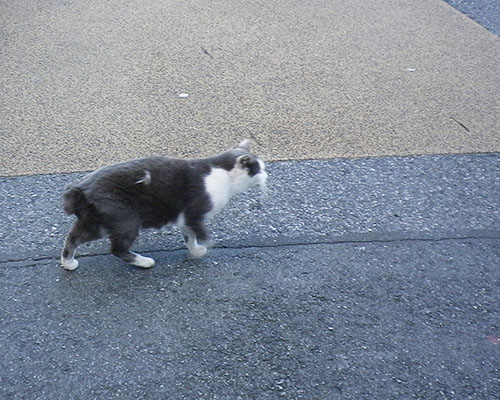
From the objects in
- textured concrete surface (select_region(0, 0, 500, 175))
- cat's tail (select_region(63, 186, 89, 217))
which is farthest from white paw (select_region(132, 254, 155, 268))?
textured concrete surface (select_region(0, 0, 500, 175))

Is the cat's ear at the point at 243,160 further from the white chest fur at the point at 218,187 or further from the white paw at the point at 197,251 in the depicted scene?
the white paw at the point at 197,251

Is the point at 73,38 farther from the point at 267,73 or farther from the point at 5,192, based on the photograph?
the point at 5,192

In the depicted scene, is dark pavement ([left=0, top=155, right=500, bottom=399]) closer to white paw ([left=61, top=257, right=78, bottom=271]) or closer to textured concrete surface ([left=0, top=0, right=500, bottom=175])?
white paw ([left=61, top=257, right=78, bottom=271])

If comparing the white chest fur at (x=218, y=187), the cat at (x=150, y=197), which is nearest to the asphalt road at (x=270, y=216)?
the cat at (x=150, y=197)

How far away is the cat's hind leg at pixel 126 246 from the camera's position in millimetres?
3873

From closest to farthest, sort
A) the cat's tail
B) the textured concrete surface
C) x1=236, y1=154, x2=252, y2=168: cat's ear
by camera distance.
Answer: the cat's tail
x1=236, y1=154, x2=252, y2=168: cat's ear
the textured concrete surface

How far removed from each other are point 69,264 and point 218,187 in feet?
3.08

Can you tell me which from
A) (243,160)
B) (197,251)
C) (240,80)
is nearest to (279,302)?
(197,251)

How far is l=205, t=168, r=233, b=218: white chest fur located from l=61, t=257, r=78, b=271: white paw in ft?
2.63

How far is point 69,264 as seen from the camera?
4.01m

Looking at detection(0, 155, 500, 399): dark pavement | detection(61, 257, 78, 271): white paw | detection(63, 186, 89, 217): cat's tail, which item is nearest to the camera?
detection(0, 155, 500, 399): dark pavement

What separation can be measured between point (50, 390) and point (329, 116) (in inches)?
139

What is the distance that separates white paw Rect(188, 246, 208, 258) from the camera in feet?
13.6

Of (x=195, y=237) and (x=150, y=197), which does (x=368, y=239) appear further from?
(x=150, y=197)
